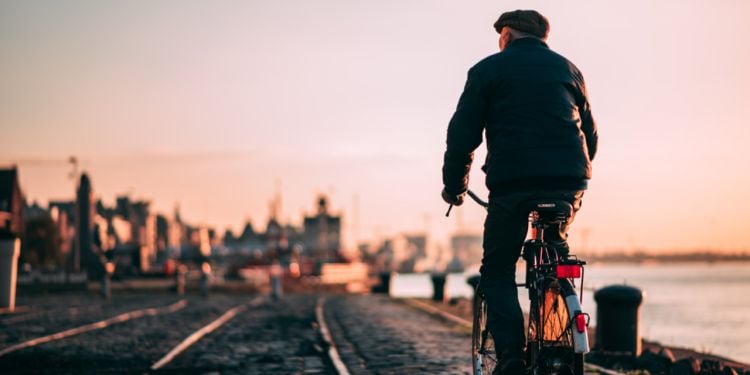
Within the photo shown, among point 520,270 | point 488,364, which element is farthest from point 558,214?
point 488,364

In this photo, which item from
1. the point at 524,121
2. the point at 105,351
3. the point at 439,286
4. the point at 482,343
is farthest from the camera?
the point at 439,286

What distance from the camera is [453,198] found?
17.7 ft

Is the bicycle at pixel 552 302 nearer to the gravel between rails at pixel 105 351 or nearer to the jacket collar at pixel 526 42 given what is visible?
the jacket collar at pixel 526 42

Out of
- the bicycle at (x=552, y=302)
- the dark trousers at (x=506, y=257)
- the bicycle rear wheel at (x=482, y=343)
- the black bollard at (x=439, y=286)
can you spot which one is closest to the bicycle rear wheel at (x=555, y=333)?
the bicycle at (x=552, y=302)

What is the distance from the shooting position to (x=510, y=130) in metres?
4.98

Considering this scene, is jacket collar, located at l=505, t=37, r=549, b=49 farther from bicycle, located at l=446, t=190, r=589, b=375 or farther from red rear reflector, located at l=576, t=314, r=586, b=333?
red rear reflector, located at l=576, t=314, r=586, b=333

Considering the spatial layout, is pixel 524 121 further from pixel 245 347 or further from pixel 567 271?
pixel 245 347

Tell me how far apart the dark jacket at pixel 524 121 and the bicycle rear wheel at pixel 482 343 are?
800 mm

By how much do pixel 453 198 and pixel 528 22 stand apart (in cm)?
101

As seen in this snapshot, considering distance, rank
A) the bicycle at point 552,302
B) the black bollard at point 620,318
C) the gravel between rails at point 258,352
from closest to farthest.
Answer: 1. the bicycle at point 552,302
2. the gravel between rails at point 258,352
3. the black bollard at point 620,318

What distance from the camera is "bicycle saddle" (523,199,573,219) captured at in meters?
4.85

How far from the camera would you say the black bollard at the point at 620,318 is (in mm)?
10719

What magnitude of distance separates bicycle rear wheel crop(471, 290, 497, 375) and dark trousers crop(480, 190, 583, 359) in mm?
183

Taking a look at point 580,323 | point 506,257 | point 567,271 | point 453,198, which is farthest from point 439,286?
point 580,323
